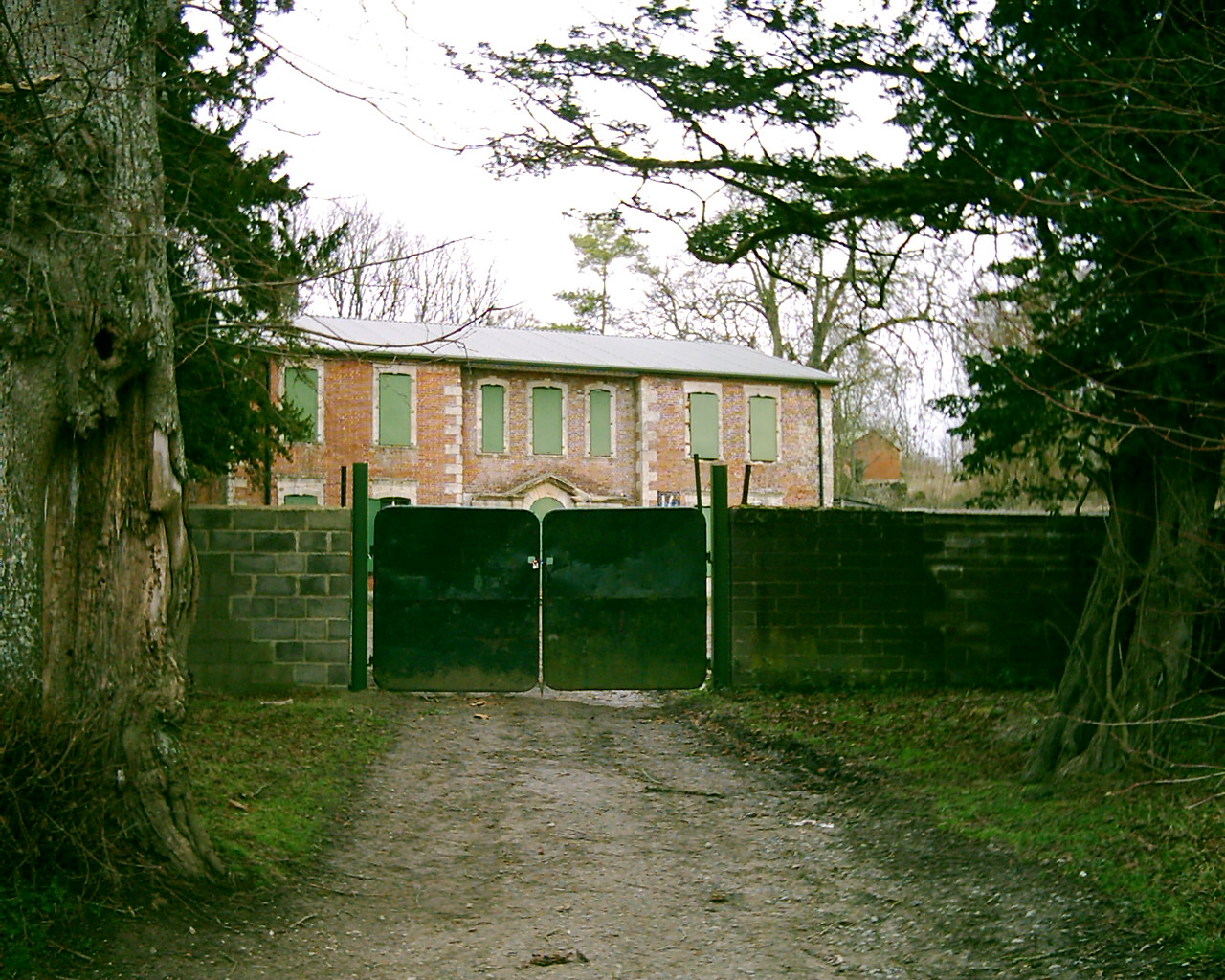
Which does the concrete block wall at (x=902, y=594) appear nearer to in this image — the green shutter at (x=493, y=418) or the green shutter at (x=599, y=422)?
the green shutter at (x=493, y=418)

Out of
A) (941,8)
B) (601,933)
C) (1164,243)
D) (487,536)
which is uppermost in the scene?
(941,8)

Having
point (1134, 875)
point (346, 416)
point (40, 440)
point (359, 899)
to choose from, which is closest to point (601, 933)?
point (359, 899)

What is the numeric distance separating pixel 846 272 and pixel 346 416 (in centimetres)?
2186

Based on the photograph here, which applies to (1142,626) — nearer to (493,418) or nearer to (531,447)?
(493,418)

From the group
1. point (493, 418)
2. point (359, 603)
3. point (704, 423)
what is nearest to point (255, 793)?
point (359, 603)

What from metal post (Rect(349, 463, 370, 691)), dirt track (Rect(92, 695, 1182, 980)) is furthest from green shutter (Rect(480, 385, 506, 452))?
dirt track (Rect(92, 695, 1182, 980))

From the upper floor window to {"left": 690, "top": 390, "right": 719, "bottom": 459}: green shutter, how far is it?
147 inches

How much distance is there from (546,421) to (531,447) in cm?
81

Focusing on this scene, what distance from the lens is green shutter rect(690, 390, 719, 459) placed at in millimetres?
32250

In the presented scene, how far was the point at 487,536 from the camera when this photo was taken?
9.67m

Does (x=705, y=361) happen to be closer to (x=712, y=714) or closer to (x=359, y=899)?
(x=712, y=714)

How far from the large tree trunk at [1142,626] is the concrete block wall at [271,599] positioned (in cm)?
544

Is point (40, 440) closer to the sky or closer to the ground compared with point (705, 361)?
closer to the ground

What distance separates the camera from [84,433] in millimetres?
4809
